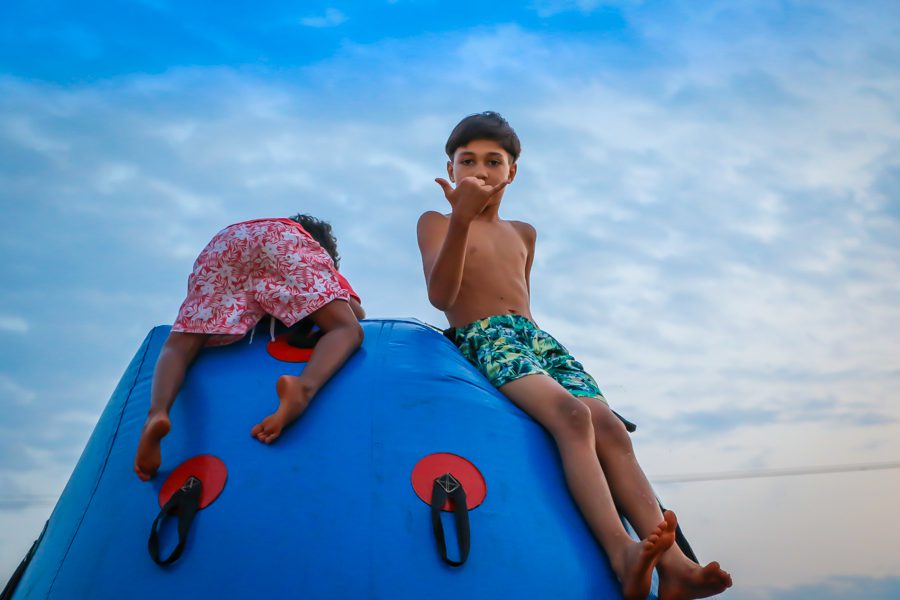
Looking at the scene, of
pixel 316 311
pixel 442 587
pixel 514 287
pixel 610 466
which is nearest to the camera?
pixel 442 587

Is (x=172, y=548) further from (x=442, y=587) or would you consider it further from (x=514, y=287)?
(x=514, y=287)

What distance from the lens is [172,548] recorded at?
1988 millimetres

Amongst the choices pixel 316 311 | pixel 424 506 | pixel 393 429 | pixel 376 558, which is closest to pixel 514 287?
pixel 316 311

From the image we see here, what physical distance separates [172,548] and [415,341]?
3.04 feet

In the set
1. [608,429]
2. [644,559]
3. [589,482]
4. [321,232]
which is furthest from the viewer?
[321,232]

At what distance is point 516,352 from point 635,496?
1.92 ft

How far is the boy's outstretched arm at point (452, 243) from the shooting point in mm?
2449

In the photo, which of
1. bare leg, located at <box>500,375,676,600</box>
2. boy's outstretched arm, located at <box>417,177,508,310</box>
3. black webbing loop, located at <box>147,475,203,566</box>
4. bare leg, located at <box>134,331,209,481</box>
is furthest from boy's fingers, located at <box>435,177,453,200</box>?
black webbing loop, located at <box>147,475,203,566</box>

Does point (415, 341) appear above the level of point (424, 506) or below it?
above

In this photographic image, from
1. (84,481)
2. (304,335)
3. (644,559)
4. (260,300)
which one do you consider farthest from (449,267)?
(84,481)

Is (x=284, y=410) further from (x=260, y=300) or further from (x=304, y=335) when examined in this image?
(x=260, y=300)

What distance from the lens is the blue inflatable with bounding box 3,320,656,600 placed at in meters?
1.90

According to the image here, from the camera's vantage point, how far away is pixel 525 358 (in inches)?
104

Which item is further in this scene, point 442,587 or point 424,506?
point 424,506
